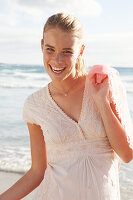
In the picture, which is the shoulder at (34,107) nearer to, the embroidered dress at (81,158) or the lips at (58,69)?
the embroidered dress at (81,158)

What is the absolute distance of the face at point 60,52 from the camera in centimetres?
202

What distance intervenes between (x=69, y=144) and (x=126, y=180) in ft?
A: 9.03

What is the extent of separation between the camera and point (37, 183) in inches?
92.7

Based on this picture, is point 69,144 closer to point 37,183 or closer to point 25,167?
point 37,183

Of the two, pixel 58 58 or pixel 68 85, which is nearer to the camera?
pixel 58 58

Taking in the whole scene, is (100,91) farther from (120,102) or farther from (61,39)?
(61,39)

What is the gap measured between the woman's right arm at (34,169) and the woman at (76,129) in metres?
0.08

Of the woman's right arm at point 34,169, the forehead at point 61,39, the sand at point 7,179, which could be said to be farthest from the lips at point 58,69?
the sand at point 7,179

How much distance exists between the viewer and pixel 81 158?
2.07 metres

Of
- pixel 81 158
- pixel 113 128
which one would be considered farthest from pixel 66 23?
pixel 81 158

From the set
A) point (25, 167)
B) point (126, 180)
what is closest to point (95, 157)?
point (126, 180)

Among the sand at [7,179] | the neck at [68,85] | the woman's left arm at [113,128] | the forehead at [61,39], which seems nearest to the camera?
the woman's left arm at [113,128]

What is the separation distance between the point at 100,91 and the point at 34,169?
2.46 ft

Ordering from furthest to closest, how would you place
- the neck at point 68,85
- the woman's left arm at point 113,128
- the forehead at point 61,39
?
the neck at point 68,85, the forehead at point 61,39, the woman's left arm at point 113,128
